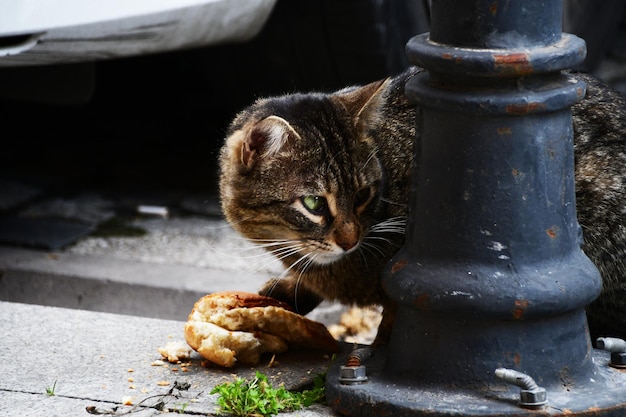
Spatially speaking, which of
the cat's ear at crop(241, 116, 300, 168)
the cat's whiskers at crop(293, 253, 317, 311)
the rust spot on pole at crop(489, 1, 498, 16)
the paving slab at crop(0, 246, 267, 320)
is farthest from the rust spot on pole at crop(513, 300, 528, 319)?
the paving slab at crop(0, 246, 267, 320)

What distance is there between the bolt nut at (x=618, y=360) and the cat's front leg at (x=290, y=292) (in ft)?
3.40

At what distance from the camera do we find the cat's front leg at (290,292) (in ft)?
10.9

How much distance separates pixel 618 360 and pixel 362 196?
0.95m

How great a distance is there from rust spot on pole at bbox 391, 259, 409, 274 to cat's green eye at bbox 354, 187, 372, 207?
2.02 ft

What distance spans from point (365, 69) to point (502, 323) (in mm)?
2316

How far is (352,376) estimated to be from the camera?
2.54 metres

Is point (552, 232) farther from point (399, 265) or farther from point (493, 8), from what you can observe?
point (493, 8)

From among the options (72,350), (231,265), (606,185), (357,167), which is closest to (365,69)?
(231,265)

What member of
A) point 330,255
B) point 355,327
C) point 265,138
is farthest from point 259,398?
point 355,327

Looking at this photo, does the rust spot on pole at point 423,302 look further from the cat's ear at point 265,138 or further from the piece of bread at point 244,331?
the cat's ear at point 265,138

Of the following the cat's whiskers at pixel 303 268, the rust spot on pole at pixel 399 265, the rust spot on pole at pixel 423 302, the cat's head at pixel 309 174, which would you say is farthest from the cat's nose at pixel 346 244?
the rust spot on pole at pixel 423 302

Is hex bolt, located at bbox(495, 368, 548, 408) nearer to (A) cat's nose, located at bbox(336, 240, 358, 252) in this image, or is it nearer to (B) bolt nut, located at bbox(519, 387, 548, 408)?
(B) bolt nut, located at bbox(519, 387, 548, 408)

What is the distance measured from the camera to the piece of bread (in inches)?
111

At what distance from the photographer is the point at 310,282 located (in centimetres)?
322
